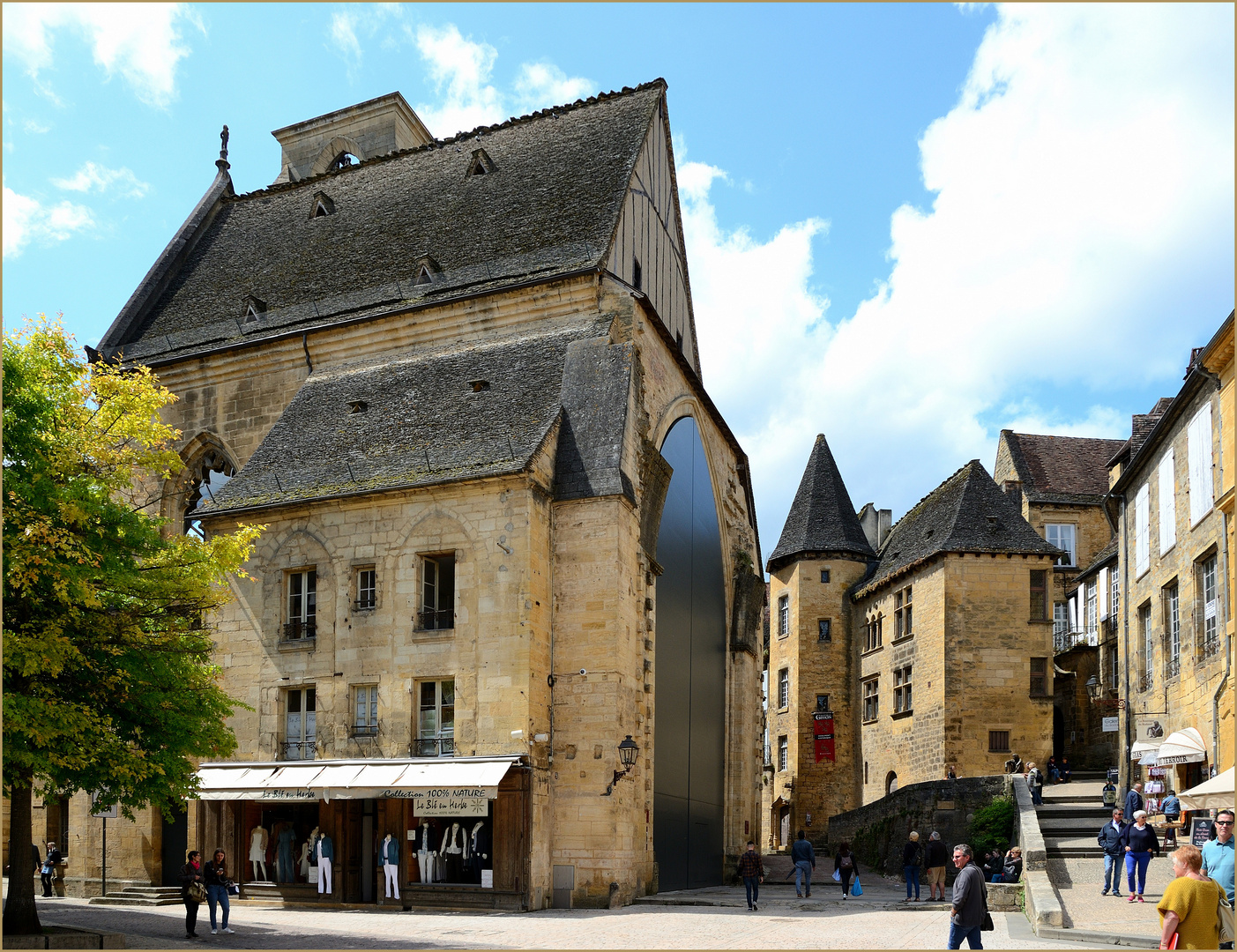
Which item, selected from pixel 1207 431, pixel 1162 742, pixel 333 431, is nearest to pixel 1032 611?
pixel 1162 742

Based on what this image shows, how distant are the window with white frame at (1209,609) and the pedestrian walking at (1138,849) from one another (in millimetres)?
4977

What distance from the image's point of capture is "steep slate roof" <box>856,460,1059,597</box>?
3450cm

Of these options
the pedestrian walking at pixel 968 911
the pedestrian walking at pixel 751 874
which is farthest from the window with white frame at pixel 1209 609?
the pedestrian walking at pixel 968 911

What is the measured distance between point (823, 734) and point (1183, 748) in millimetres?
21160

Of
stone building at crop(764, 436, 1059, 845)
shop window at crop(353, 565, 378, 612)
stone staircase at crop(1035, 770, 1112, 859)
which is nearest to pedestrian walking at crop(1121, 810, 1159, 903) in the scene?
stone staircase at crop(1035, 770, 1112, 859)

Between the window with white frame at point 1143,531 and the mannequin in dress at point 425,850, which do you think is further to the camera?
the window with white frame at point 1143,531

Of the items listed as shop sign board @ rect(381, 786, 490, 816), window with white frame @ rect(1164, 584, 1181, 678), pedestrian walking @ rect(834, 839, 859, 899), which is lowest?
pedestrian walking @ rect(834, 839, 859, 899)

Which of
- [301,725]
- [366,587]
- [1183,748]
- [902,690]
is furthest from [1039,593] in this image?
[301,725]

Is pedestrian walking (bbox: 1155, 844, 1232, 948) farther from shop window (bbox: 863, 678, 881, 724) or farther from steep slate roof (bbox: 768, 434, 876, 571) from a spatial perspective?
steep slate roof (bbox: 768, 434, 876, 571)

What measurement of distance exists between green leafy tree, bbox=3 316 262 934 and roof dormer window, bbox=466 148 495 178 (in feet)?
43.8

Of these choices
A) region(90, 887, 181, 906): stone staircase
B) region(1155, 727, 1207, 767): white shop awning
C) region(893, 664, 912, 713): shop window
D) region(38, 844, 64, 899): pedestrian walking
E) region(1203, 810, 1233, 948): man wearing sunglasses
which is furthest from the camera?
region(893, 664, 912, 713): shop window

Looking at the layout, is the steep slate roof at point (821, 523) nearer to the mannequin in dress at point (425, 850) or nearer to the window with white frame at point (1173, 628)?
the window with white frame at point (1173, 628)

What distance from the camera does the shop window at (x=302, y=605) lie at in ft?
67.5

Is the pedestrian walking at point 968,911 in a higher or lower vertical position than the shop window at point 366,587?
lower
